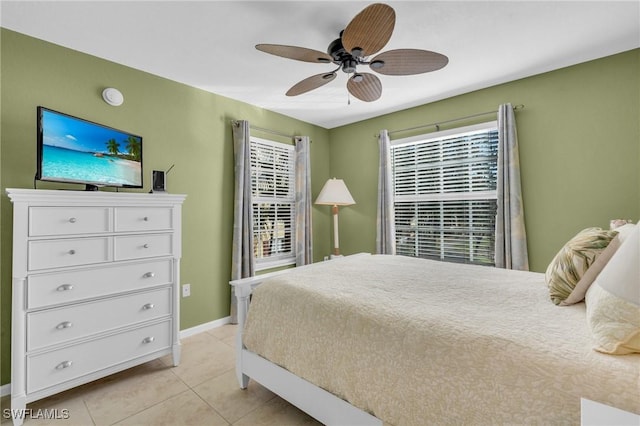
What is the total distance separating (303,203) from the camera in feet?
13.2

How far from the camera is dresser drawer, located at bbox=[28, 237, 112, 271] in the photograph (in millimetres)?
1779

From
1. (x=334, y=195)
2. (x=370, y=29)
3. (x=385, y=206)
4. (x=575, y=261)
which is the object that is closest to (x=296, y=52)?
(x=370, y=29)

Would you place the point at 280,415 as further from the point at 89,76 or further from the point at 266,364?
the point at 89,76

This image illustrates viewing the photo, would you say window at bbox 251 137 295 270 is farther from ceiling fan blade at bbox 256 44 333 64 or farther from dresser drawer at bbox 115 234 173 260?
ceiling fan blade at bbox 256 44 333 64

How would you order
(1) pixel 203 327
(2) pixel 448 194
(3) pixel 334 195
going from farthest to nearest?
(3) pixel 334 195 < (2) pixel 448 194 < (1) pixel 203 327

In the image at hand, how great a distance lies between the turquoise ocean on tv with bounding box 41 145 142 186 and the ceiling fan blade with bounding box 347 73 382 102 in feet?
6.13

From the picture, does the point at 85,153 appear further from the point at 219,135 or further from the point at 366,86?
the point at 366,86

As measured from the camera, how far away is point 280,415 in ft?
5.95

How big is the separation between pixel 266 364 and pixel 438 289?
114 cm

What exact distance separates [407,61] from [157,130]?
2310mm

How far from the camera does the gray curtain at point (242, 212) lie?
10.9 ft

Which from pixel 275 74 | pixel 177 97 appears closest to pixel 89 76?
pixel 177 97

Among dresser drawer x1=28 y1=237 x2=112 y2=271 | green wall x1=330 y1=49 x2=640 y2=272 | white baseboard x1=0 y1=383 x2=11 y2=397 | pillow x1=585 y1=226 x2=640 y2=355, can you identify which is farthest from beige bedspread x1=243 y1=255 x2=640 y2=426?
white baseboard x1=0 y1=383 x2=11 y2=397

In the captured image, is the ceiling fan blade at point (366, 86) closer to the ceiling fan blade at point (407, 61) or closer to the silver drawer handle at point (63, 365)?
the ceiling fan blade at point (407, 61)
